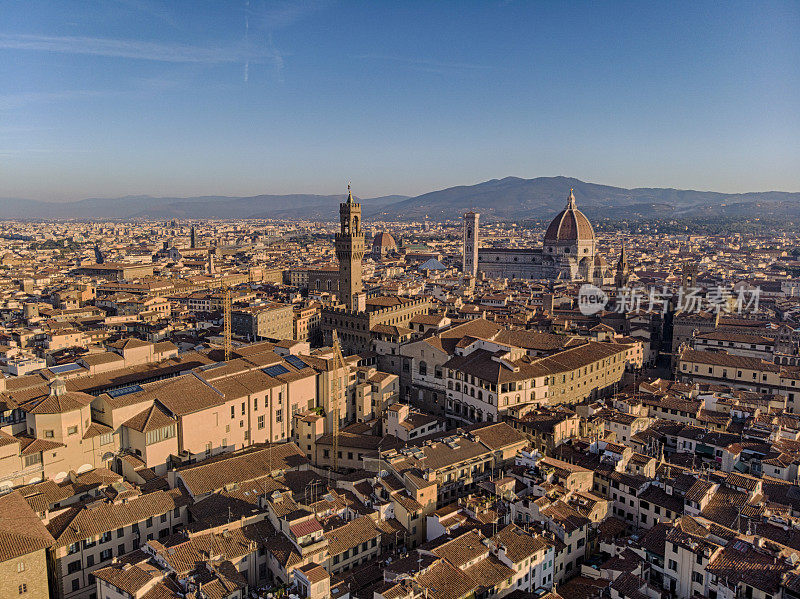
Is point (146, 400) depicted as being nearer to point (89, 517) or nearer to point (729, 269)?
point (89, 517)

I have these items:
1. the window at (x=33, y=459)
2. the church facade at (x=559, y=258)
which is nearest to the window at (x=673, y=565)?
the window at (x=33, y=459)

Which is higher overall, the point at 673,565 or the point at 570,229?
the point at 570,229

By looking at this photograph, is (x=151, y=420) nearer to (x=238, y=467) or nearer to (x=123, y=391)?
(x=123, y=391)

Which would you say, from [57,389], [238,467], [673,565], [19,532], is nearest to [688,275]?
[673,565]

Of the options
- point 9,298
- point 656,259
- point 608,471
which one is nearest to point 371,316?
point 608,471

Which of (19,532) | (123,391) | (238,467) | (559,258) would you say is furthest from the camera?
(559,258)

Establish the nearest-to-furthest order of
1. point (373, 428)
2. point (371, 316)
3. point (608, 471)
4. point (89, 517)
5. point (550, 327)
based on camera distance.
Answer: point (89, 517) < point (608, 471) < point (373, 428) < point (371, 316) < point (550, 327)

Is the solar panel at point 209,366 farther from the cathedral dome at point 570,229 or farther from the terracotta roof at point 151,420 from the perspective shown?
the cathedral dome at point 570,229
